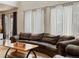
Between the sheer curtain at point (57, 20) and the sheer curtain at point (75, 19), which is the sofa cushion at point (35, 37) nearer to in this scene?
the sheer curtain at point (57, 20)

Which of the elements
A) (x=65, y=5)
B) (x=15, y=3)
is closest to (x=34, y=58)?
(x=65, y=5)

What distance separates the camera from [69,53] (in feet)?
9.50

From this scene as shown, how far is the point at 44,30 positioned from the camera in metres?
5.87

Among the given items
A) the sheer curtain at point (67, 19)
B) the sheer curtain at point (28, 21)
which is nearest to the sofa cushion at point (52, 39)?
the sheer curtain at point (67, 19)

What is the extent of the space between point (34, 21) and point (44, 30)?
1.02 m

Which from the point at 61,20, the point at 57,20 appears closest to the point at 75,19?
the point at 61,20

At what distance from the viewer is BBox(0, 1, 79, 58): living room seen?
372 cm

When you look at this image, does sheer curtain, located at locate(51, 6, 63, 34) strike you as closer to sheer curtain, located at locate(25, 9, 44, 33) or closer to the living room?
the living room

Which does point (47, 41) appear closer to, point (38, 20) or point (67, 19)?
point (67, 19)

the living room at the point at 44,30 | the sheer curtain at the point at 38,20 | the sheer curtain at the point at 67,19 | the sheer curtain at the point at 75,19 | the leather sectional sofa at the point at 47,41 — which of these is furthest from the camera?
the sheer curtain at the point at 38,20

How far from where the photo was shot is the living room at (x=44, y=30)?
3.72 m

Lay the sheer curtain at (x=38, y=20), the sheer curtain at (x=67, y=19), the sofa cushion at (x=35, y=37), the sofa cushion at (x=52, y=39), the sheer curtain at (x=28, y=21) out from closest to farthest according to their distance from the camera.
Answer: the sofa cushion at (x=52, y=39) → the sheer curtain at (x=67, y=19) → the sofa cushion at (x=35, y=37) → the sheer curtain at (x=38, y=20) → the sheer curtain at (x=28, y=21)

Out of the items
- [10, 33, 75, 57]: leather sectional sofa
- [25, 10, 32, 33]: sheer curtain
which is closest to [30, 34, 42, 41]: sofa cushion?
[10, 33, 75, 57]: leather sectional sofa

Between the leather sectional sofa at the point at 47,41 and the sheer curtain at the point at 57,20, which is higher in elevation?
the sheer curtain at the point at 57,20
